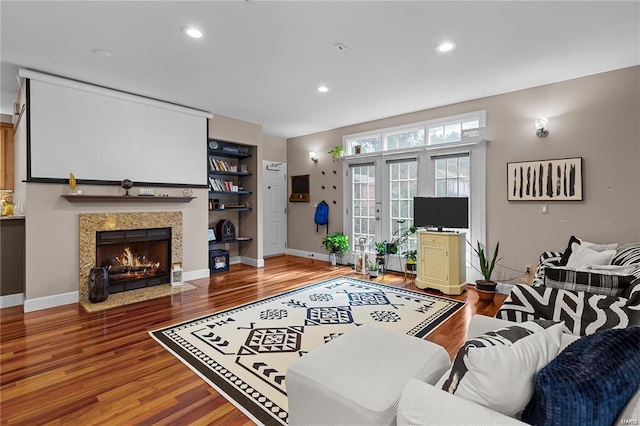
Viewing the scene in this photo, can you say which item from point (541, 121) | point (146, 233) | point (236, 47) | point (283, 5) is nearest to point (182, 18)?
point (236, 47)

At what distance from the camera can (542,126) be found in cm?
409

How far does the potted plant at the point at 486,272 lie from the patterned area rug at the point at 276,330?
14.6 inches

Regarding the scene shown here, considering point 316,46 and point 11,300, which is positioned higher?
point 316,46

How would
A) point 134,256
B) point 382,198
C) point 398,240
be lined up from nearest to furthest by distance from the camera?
point 134,256 → point 398,240 → point 382,198

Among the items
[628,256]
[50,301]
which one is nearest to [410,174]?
[628,256]

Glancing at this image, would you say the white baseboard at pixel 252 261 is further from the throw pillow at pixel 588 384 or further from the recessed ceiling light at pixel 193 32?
the throw pillow at pixel 588 384

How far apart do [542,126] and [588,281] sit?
2.82 m

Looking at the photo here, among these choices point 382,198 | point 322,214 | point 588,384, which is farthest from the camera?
point 322,214

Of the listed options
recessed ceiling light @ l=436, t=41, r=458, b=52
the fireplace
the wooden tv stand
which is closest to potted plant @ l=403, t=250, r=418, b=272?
the wooden tv stand

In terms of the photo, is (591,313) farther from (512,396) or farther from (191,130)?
(191,130)

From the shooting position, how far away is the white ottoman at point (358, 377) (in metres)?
1.28

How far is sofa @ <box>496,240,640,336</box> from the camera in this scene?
1.68 meters

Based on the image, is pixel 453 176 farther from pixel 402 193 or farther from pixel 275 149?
pixel 275 149

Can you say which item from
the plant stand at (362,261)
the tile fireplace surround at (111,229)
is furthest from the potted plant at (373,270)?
the tile fireplace surround at (111,229)
